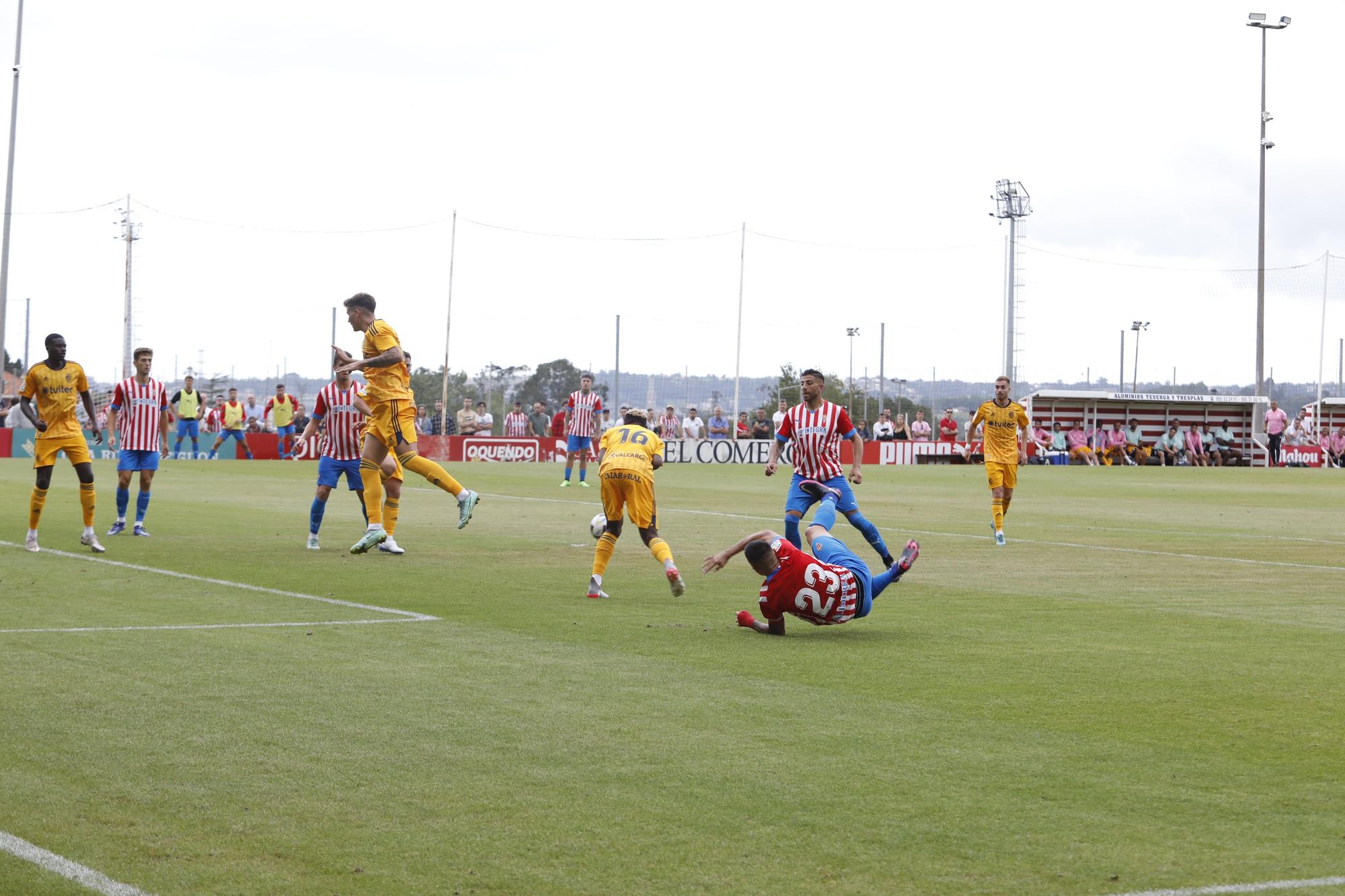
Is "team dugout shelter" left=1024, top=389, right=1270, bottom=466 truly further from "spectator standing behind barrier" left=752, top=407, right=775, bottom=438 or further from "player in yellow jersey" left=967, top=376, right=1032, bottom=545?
"player in yellow jersey" left=967, top=376, right=1032, bottom=545

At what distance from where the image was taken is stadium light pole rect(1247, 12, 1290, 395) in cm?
5650

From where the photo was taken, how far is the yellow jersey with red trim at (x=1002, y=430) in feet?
64.8

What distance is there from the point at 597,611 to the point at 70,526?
977 centimetres

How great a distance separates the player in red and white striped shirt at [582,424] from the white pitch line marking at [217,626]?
2052 cm

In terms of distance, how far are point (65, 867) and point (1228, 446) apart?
57.3 metres

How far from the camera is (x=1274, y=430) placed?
55031 mm

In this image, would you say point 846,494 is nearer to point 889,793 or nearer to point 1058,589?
point 1058,589

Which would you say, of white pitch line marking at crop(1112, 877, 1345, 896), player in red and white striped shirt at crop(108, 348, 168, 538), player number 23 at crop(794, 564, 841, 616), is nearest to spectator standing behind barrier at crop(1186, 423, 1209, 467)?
player in red and white striped shirt at crop(108, 348, 168, 538)

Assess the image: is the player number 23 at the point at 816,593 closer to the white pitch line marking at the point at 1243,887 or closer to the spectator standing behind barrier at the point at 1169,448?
the white pitch line marking at the point at 1243,887

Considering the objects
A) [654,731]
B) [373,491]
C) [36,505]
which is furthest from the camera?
[36,505]

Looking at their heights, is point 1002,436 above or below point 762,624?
above

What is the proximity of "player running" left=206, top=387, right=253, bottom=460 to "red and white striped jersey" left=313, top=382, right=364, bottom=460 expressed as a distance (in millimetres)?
26546

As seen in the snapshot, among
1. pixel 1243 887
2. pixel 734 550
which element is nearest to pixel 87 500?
pixel 734 550

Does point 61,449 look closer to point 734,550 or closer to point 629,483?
point 629,483
